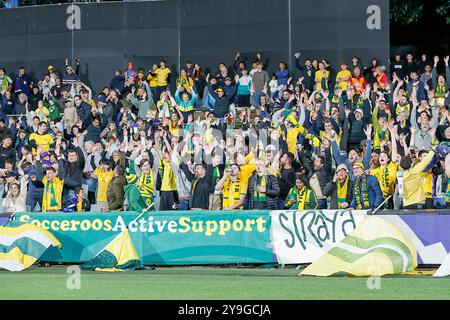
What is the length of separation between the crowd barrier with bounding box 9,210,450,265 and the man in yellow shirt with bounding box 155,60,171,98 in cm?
1131

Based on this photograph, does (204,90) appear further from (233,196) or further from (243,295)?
(243,295)

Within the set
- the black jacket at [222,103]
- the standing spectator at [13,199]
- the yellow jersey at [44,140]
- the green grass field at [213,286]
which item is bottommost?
the green grass field at [213,286]

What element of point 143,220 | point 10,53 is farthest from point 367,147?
point 10,53

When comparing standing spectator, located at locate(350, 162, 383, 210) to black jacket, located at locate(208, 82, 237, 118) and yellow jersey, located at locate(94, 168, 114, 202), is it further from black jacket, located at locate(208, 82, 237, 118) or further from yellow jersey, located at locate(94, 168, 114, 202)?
black jacket, located at locate(208, 82, 237, 118)

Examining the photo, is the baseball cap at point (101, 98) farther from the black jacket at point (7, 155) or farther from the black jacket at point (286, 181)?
the black jacket at point (286, 181)

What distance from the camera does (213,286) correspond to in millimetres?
16734

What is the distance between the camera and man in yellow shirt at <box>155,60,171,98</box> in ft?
106

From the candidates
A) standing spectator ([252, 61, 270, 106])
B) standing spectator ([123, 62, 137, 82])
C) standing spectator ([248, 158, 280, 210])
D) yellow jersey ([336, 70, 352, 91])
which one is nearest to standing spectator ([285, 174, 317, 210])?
standing spectator ([248, 158, 280, 210])

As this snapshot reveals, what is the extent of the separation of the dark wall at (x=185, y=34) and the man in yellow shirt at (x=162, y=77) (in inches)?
35.6

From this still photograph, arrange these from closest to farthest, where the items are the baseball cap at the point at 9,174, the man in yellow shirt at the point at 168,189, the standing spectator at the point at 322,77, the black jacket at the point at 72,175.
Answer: the man in yellow shirt at the point at 168,189, the baseball cap at the point at 9,174, the black jacket at the point at 72,175, the standing spectator at the point at 322,77

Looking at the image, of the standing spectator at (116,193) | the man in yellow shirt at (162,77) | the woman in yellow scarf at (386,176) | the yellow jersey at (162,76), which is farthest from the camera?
the yellow jersey at (162,76)

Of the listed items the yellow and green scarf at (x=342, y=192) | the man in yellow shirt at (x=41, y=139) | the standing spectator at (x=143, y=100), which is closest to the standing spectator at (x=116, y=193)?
the yellow and green scarf at (x=342, y=192)

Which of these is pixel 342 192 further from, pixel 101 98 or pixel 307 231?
pixel 101 98

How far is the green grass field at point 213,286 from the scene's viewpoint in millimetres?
15141
